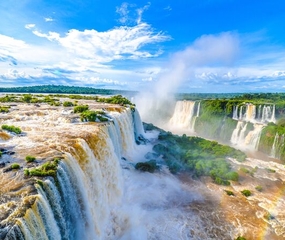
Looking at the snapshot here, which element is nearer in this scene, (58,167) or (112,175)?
(58,167)

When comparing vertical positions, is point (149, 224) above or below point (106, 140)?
below

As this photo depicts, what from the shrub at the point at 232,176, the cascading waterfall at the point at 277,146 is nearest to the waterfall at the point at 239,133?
the cascading waterfall at the point at 277,146

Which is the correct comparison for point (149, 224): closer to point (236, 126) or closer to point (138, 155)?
point (138, 155)

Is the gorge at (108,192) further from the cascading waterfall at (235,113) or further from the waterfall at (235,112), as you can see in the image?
the waterfall at (235,112)

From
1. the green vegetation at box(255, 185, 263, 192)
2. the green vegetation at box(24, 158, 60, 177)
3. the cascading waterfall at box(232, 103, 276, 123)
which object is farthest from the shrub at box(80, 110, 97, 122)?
the cascading waterfall at box(232, 103, 276, 123)

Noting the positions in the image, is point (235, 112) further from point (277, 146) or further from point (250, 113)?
point (277, 146)

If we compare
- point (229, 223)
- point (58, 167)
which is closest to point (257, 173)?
point (229, 223)

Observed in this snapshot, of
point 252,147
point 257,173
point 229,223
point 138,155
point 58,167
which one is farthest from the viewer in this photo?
point 252,147

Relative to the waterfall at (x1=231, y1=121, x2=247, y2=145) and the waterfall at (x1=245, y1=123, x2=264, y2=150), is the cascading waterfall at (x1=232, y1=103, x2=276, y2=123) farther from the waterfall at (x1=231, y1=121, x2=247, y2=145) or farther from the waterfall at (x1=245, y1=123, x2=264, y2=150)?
the waterfall at (x1=245, y1=123, x2=264, y2=150)

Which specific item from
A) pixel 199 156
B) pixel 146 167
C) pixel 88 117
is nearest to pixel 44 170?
pixel 88 117
